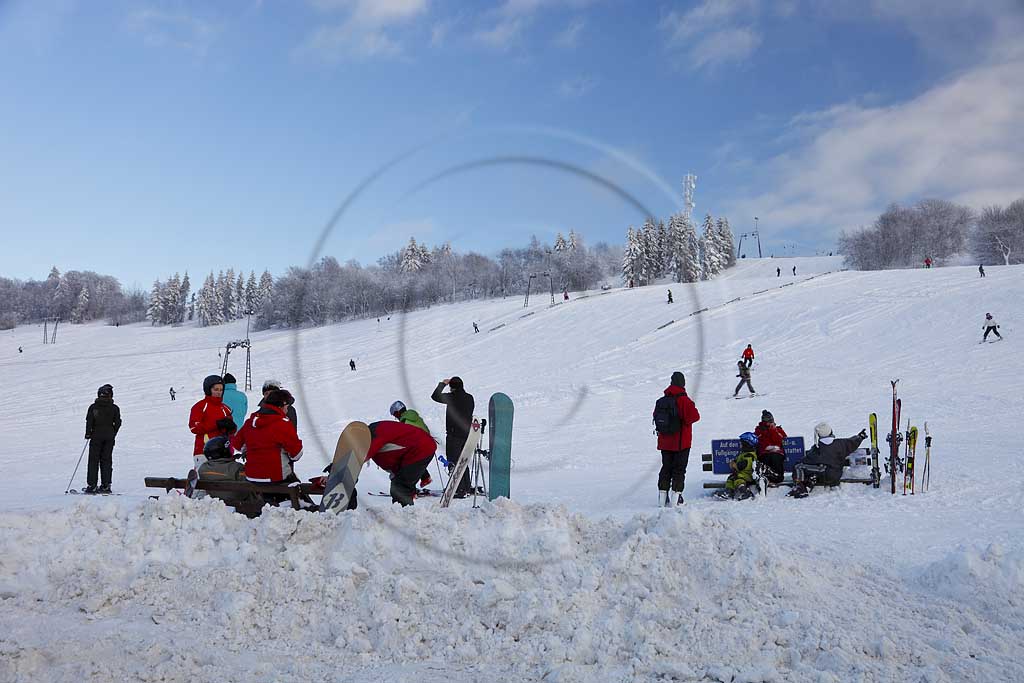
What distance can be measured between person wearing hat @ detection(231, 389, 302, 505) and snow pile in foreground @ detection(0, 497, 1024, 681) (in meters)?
1.07

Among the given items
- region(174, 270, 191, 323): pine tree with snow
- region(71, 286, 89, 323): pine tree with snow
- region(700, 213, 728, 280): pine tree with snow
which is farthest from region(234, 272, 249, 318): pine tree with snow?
region(700, 213, 728, 280): pine tree with snow

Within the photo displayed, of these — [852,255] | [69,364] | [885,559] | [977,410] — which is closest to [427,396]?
[977,410]

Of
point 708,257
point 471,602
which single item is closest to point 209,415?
point 471,602

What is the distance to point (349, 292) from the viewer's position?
711 cm

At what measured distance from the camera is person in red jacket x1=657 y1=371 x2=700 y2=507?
8461 millimetres

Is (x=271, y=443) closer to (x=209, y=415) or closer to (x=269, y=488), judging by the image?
(x=269, y=488)

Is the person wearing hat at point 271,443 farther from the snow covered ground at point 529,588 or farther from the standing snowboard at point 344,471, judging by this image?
the snow covered ground at point 529,588

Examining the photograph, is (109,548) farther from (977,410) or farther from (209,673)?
(977,410)

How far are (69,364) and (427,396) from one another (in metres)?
54.6

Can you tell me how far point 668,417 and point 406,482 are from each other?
3451 millimetres

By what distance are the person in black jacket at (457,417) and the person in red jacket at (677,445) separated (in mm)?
2608

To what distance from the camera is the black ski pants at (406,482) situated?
24.0 feet

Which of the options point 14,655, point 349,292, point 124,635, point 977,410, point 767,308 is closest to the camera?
point 14,655

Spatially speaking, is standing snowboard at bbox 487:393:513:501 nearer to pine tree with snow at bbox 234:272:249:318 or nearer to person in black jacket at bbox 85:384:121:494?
person in black jacket at bbox 85:384:121:494
